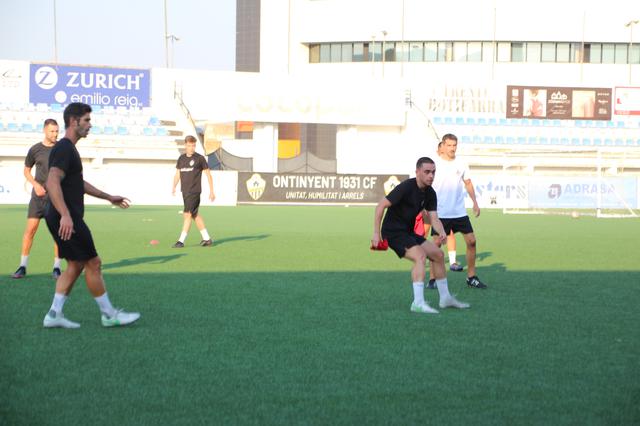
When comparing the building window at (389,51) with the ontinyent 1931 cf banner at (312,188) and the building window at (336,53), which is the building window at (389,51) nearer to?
the building window at (336,53)

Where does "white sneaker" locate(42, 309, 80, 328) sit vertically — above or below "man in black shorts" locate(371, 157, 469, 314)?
below

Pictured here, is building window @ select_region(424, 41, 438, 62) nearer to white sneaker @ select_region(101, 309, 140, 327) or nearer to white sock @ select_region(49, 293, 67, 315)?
white sneaker @ select_region(101, 309, 140, 327)

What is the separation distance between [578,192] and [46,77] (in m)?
26.7

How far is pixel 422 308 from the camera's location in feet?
27.4

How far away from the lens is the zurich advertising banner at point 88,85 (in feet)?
147

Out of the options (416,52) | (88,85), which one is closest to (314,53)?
(416,52)

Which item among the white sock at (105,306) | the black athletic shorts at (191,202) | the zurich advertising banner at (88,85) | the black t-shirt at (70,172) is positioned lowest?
the white sock at (105,306)

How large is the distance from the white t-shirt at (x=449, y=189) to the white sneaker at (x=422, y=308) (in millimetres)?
2860

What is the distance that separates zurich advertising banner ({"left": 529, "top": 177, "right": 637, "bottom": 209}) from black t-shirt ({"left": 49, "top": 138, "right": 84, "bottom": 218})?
3011cm

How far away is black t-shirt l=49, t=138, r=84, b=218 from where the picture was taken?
7004 mm

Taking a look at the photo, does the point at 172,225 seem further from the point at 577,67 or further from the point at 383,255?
the point at 577,67

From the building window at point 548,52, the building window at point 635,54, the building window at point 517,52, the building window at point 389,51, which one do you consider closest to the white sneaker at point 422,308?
the building window at point 389,51

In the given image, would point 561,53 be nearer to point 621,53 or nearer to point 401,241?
point 621,53

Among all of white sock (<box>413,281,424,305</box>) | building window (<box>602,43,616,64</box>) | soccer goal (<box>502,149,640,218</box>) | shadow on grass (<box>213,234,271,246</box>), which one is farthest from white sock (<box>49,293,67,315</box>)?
building window (<box>602,43,616,64</box>)
